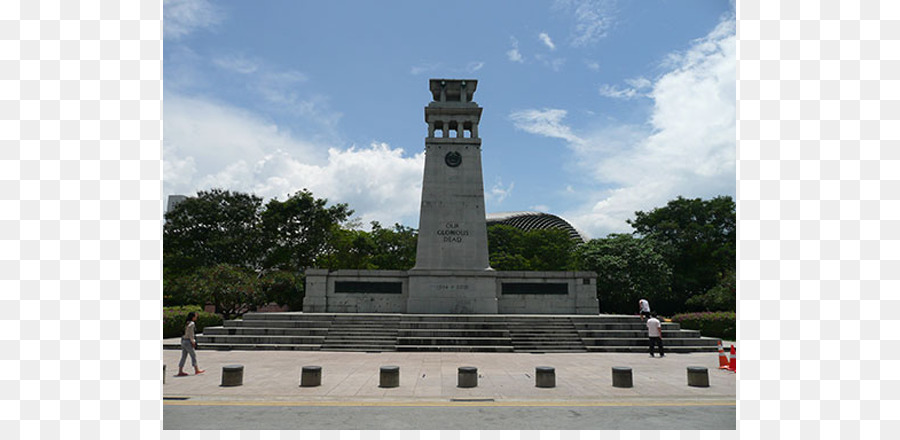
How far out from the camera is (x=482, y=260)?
25.5 m

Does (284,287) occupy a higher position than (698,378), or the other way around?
(698,378)

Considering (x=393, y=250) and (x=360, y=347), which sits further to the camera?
(x=393, y=250)

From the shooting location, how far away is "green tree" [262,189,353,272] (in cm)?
4131

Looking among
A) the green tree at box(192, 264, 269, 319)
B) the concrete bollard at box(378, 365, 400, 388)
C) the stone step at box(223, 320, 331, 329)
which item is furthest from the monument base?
the concrete bollard at box(378, 365, 400, 388)

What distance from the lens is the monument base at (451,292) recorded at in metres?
24.5

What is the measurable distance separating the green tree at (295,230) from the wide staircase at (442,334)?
20.7 m

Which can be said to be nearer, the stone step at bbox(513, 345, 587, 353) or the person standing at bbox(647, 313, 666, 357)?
the person standing at bbox(647, 313, 666, 357)

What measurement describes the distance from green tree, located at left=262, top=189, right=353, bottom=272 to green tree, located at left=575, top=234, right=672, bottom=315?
933 inches

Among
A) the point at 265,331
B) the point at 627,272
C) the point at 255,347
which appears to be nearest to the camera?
the point at 255,347

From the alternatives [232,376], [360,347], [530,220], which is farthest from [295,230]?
[530,220]

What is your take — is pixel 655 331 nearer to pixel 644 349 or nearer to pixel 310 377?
pixel 644 349

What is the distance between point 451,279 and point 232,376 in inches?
579

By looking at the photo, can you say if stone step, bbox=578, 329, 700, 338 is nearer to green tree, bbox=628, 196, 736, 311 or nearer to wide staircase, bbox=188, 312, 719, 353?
wide staircase, bbox=188, 312, 719, 353

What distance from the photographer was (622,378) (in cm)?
1104
